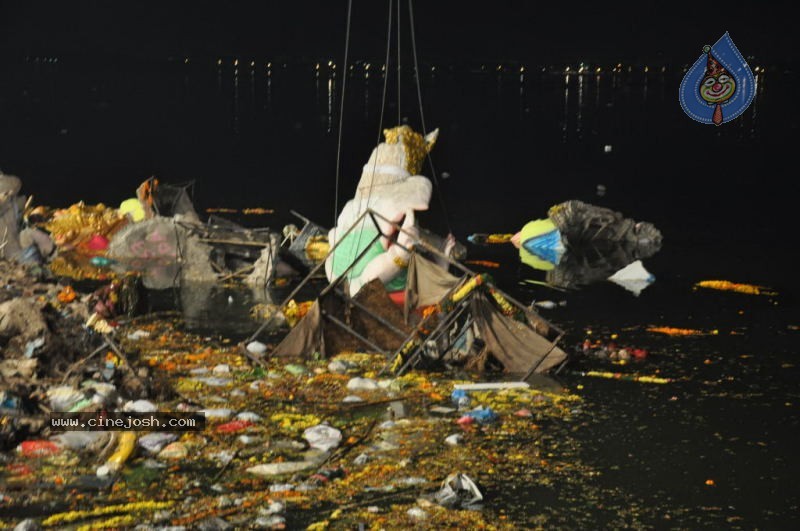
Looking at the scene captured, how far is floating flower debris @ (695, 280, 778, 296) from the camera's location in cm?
1333

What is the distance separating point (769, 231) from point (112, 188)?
40.6 feet

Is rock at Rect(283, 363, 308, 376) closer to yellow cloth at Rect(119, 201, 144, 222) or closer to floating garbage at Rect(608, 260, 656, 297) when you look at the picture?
floating garbage at Rect(608, 260, 656, 297)

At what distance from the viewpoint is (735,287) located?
1359 centimetres

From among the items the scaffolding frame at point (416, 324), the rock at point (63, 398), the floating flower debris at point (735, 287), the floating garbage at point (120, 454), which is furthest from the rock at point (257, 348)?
the floating flower debris at point (735, 287)

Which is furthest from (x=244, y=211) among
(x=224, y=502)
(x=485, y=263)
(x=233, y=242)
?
(x=224, y=502)

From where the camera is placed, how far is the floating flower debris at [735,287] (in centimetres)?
1333

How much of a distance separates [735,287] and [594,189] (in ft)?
40.7

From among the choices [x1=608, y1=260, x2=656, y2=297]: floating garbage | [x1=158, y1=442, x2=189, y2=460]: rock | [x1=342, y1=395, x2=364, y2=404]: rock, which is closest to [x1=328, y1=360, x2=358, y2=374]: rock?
[x1=342, y1=395, x2=364, y2=404]: rock

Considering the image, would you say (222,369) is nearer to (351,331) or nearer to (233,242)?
(351,331)

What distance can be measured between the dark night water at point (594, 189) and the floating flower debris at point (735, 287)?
23cm

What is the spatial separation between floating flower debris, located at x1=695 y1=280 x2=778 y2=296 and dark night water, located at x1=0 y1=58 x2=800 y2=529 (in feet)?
0.77

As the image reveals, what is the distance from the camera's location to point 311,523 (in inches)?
249

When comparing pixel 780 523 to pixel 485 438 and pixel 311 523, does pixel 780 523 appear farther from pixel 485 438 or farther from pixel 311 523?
pixel 311 523

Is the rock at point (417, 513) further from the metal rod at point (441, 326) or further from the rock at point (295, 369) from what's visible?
the rock at point (295, 369)
